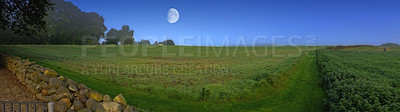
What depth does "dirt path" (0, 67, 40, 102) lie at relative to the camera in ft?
20.9

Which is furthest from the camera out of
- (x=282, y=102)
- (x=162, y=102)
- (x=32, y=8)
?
(x=32, y=8)

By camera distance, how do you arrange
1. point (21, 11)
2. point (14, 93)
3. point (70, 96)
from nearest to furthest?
point (70, 96), point (14, 93), point (21, 11)

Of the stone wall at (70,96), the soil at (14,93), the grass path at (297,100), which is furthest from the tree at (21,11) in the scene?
the grass path at (297,100)

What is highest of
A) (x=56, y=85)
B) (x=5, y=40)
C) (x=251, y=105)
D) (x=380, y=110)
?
(x=5, y=40)

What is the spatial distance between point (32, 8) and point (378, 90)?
850 inches

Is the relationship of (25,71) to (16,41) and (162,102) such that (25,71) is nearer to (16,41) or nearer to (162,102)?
(162,102)

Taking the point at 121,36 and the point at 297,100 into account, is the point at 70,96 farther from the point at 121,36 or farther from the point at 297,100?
the point at 121,36

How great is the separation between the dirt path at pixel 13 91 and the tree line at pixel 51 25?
755 cm

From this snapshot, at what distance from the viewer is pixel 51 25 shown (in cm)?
5212

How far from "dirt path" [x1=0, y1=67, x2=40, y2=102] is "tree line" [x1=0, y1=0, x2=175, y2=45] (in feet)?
24.8

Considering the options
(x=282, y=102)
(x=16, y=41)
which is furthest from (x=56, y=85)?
(x=16, y=41)

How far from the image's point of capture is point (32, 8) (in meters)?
13.7

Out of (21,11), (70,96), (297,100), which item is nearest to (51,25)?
(21,11)

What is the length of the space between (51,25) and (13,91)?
59.0 metres
